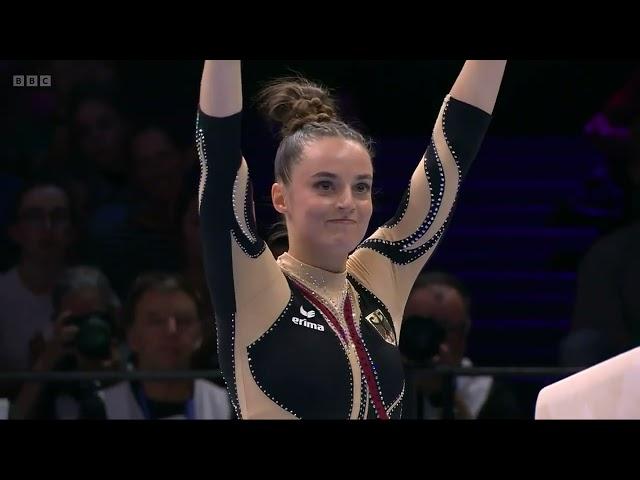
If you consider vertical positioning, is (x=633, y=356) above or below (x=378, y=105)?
below

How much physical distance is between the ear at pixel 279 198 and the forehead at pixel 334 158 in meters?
0.07

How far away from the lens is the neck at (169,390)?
330 centimetres

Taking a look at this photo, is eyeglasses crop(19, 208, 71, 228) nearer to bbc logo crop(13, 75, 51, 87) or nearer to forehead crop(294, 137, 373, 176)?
bbc logo crop(13, 75, 51, 87)

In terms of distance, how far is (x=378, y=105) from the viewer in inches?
160

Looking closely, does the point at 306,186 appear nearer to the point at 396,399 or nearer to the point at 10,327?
the point at 396,399

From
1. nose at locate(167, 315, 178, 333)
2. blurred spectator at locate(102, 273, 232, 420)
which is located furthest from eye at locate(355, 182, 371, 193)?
nose at locate(167, 315, 178, 333)

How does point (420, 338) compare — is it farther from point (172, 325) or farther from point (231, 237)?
point (231, 237)

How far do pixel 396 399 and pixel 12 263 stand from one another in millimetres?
2234

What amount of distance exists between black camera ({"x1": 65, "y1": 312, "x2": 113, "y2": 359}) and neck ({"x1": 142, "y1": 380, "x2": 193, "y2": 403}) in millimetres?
203

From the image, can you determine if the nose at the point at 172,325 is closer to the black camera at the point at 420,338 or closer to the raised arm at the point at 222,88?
the black camera at the point at 420,338

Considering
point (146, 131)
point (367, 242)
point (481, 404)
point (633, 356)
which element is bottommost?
point (481, 404)

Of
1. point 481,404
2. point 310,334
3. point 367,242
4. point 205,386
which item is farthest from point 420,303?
point 310,334

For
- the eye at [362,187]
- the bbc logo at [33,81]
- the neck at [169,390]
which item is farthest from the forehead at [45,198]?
the eye at [362,187]

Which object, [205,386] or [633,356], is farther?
[205,386]
